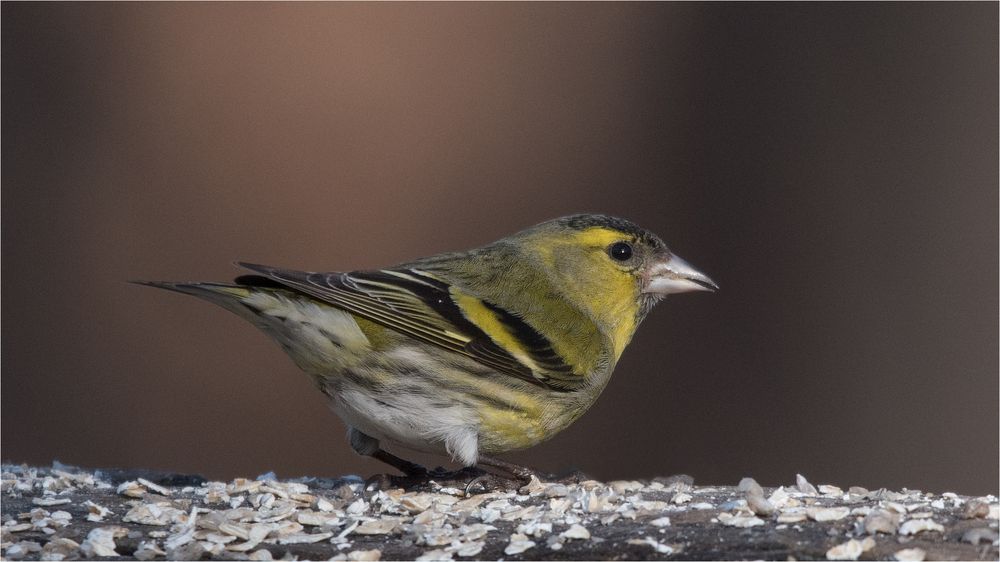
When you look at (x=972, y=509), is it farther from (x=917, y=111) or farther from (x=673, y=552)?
(x=917, y=111)

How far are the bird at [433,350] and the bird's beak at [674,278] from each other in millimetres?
355

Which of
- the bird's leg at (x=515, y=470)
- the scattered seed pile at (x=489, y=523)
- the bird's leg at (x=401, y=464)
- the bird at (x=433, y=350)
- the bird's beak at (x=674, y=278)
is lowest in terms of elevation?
the scattered seed pile at (x=489, y=523)

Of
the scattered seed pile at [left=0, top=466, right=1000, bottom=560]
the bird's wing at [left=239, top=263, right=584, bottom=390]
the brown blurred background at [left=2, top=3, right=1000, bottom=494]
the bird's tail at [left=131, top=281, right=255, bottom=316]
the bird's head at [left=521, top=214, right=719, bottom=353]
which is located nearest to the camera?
the scattered seed pile at [left=0, top=466, right=1000, bottom=560]

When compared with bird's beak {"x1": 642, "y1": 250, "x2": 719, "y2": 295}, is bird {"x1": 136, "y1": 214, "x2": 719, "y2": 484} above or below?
below

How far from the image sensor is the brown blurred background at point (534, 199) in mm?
6234

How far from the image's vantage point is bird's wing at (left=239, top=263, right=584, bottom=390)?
11.9ft

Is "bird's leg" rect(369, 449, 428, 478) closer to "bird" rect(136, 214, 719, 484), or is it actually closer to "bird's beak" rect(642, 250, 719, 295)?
"bird" rect(136, 214, 719, 484)

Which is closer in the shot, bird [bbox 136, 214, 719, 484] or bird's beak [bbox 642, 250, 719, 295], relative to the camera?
bird [bbox 136, 214, 719, 484]

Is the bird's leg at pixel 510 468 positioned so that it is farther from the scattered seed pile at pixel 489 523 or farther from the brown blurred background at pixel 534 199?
the brown blurred background at pixel 534 199

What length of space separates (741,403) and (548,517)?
3.74m

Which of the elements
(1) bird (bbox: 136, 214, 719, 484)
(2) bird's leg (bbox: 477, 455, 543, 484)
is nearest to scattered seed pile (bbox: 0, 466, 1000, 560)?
(2) bird's leg (bbox: 477, 455, 543, 484)

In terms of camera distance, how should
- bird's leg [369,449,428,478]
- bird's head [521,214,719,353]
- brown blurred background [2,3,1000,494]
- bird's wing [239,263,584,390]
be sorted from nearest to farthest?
1. bird's wing [239,263,584,390]
2. bird's leg [369,449,428,478]
3. bird's head [521,214,719,353]
4. brown blurred background [2,3,1000,494]

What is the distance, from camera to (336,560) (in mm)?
2736

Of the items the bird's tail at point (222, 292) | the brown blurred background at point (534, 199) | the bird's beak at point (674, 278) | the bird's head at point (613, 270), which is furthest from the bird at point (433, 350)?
the brown blurred background at point (534, 199)
